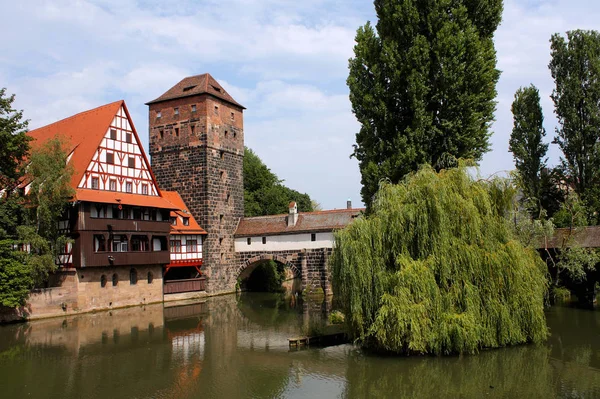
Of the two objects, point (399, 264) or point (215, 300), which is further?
point (215, 300)

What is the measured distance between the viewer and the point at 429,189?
→ 1658 cm

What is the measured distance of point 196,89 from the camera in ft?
125

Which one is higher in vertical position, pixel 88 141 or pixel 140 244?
pixel 88 141

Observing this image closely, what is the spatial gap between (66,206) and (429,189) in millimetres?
19502

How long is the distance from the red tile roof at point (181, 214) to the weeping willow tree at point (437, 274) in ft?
65.4

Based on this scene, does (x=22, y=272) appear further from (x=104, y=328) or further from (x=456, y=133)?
(x=456, y=133)

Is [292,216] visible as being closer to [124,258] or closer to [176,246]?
[176,246]

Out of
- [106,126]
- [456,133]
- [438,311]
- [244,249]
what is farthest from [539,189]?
[106,126]

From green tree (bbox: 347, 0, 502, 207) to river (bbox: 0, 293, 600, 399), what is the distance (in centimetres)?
802

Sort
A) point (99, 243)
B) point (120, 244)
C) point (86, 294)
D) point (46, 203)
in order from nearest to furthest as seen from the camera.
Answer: point (46, 203) < point (86, 294) < point (99, 243) < point (120, 244)

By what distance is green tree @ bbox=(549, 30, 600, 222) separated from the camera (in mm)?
31641

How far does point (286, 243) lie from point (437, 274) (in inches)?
893

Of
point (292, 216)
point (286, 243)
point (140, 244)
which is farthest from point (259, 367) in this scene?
point (292, 216)

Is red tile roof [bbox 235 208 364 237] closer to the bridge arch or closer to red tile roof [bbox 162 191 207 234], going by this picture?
the bridge arch
